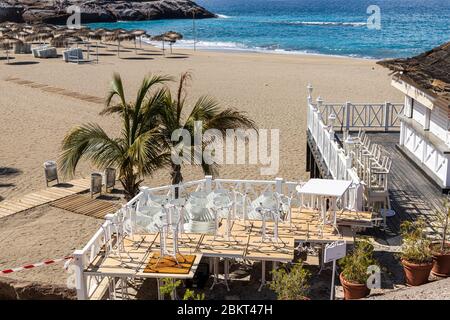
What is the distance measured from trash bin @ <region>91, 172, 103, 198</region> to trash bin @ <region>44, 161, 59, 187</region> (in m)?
1.40

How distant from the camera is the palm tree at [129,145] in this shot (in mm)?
10609

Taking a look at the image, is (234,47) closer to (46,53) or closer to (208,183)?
(46,53)

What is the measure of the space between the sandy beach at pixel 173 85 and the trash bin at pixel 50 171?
1.37ft

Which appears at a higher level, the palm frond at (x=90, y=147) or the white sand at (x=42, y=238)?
the palm frond at (x=90, y=147)

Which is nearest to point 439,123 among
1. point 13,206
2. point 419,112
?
point 419,112

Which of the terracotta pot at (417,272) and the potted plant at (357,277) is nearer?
the potted plant at (357,277)

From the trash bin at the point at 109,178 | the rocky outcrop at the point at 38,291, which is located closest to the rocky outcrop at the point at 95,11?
the trash bin at the point at 109,178

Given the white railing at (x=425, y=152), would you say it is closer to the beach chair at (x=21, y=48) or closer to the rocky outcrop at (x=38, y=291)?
the rocky outcrop at (x=38, y=291)

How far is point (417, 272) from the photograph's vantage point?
26.9 feet

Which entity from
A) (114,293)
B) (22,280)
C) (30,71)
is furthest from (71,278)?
(30,71)

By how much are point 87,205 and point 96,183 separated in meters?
0.84

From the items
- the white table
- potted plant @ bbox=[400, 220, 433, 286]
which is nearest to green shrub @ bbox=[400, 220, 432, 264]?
potted plant @ bbox=[400, 220, 433, 286]
